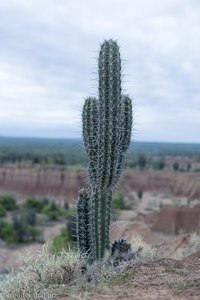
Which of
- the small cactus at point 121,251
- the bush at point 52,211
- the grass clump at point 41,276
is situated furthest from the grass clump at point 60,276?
the bush at point 52,211

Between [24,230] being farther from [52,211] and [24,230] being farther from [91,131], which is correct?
[91,131]

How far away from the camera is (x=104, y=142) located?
7699 millimetres

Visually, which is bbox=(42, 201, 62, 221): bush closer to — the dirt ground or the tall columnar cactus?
the tall columnar cactus

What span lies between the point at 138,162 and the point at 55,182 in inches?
660

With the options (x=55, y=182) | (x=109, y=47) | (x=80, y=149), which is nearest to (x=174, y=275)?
(x=80, y=149)

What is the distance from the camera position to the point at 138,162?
3184 inches

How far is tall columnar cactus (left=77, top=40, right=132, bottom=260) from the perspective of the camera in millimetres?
7723

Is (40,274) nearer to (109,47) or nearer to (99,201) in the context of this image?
(99,201)

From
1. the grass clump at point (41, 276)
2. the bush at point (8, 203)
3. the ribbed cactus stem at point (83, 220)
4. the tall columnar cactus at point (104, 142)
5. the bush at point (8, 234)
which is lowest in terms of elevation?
the bush at point (8, 234)

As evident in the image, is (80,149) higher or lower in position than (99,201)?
higher

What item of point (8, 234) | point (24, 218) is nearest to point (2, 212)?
point (24, 218)

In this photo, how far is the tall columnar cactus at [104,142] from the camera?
7723 millimetres

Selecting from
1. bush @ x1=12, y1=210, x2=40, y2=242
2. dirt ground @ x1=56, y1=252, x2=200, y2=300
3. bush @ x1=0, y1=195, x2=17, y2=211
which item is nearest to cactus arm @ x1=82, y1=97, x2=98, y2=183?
dirt ground @ x1=56, y1=252, x2=200, y2=300

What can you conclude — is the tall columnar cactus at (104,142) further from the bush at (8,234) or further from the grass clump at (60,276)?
the bush at (8,234)
